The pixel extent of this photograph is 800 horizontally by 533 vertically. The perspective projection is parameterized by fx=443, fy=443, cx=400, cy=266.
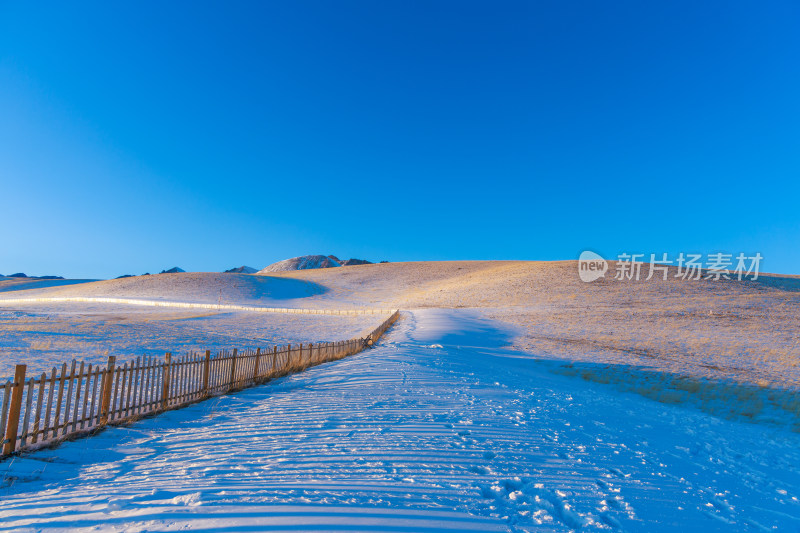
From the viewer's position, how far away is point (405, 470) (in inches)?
211

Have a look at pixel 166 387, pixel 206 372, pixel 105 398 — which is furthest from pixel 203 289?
pixel 105 398

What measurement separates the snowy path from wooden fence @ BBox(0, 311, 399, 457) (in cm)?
42

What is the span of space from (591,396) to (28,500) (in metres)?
12.4

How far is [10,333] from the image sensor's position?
20.8 metres

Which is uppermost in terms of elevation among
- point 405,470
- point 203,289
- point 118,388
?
point 203,289

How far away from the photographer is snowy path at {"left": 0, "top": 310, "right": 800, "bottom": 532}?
415cm

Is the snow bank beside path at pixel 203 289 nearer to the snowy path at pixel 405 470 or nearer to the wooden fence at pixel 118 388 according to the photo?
the wooden fence at pixel 118 388

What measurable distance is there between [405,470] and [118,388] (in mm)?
9143

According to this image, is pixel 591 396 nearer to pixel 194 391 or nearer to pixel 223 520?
pixel 194 391

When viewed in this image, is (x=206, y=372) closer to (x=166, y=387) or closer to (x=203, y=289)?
(x=166, y=387)

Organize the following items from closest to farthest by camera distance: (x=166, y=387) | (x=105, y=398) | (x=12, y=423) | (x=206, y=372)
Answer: (x=12, y=423) → (x=105, y=398) → (x=166, y=387) → (x=206, y=372)

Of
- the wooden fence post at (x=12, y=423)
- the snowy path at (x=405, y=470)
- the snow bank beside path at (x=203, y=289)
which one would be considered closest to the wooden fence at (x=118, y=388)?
the wooden fence post at (x=12, y=423)

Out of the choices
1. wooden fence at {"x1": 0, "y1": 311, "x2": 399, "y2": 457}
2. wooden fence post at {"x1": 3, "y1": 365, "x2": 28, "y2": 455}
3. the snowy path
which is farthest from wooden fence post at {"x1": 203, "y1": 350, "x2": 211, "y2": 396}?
wooden fence post at {"x1": 3, "y1": 365, "x2": 28, "y2": 455}

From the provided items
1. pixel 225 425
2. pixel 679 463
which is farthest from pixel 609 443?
pixel 225 425
